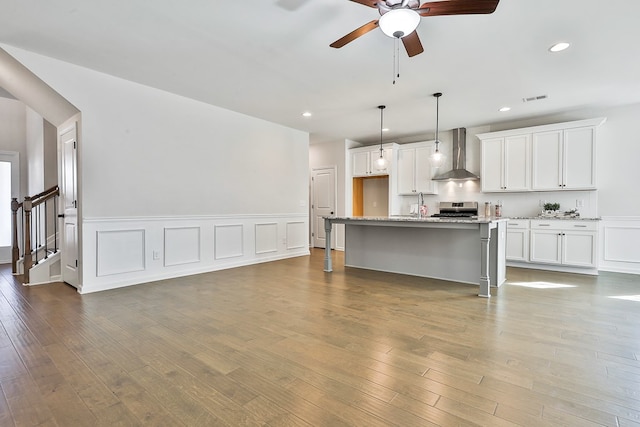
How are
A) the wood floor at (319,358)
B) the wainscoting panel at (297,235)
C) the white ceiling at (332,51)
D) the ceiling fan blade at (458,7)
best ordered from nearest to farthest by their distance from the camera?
the wood floor at (319,358), the ceiling fan blade at (458,7), the white ceiling at (332,51), the wainscoting panel at (297,235)

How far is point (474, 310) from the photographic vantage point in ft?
10.5

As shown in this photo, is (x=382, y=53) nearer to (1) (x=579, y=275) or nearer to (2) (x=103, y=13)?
(2) (x=103, y=13)

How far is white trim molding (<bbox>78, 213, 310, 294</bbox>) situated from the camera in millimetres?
3971

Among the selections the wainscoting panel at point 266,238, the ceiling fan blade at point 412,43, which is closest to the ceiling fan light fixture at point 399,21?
the ceiling fan blade at point 412,43

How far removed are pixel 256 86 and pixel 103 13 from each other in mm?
1913

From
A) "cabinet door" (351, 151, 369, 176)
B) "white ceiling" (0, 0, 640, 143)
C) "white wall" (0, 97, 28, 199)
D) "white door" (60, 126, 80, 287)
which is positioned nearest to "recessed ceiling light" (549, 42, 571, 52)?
"white ceiling" (0, 0, 640, 143)

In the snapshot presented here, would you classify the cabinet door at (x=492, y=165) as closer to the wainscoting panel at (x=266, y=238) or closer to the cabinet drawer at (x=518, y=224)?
the cabinet drawer at (x=518, y=224)

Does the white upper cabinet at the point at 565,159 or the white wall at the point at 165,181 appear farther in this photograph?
the white upper cabinet at the point at 565,159

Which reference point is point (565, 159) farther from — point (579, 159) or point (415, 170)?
point (415, 170)

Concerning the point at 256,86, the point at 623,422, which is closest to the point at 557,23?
the point at 623,422

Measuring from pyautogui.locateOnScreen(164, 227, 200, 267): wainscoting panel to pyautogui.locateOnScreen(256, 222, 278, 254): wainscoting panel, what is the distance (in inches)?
49.6

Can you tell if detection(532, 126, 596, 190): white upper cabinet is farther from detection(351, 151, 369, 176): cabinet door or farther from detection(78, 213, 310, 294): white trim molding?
detection(78, 213, 310, 294): white trim molding

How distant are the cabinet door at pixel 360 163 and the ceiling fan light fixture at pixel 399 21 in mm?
5267

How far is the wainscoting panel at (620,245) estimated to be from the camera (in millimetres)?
4969
